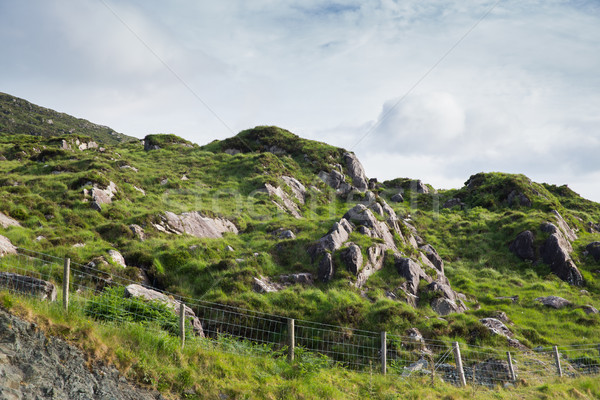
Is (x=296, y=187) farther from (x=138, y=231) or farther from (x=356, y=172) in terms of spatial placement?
(x=138, y=231)

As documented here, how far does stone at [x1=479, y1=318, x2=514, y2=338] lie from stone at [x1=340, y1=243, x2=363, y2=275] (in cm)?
777

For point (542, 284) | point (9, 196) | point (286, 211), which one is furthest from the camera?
point (286, 211)

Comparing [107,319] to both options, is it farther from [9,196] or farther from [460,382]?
[9,196]

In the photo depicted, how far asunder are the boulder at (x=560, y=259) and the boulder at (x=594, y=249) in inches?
88.6

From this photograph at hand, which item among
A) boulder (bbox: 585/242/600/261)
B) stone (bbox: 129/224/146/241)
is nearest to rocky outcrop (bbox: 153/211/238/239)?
stone (bbox: 129/224/146/241)

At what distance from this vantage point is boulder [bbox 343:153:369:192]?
56.6 meters

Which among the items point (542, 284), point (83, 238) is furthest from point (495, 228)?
point (83, 238)

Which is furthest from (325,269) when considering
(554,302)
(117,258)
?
(554,302)

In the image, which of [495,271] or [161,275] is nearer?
[161,275]

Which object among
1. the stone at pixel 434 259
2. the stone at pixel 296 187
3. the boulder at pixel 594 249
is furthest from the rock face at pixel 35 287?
the boulder at pixel 594 249

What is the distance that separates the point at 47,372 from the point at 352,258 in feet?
63.6

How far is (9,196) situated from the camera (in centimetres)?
2586

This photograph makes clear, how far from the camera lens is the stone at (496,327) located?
2178 cm

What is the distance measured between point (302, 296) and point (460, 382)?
9.55 meters
